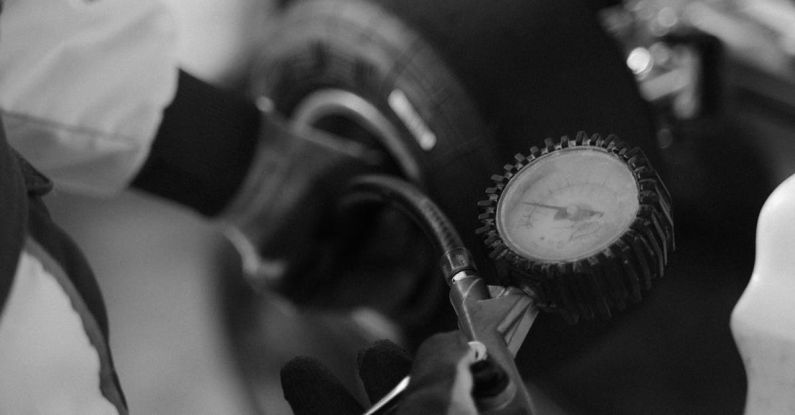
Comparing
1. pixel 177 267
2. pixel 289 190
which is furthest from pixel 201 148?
pixel 177 267

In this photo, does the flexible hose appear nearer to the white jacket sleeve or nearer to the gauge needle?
the gauge needle

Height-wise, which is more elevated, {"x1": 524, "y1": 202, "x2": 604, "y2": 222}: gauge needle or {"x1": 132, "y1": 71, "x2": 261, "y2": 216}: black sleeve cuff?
{"x1": 524, "y1": 202, "x2": 604, "y2": 222}: gauge needle

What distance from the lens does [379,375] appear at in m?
0.38

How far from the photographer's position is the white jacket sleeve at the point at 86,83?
0.54 meters

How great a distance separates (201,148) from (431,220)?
259mm

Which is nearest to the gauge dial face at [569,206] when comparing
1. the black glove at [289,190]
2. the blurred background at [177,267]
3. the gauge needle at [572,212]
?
the gauge needle at [572,212]

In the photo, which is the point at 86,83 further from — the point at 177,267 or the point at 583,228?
the point at 177,267

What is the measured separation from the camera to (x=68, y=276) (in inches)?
16.6

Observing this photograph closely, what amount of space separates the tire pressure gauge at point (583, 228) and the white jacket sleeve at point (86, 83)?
0.28 meters

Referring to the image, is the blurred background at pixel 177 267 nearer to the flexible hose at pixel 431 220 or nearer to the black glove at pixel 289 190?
the black glove at pixel 289 190

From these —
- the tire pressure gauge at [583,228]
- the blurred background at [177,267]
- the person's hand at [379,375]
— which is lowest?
the blurred background at [177,267]

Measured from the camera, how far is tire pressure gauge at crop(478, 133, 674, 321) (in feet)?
1.11

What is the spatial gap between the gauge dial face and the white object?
5 centimetres

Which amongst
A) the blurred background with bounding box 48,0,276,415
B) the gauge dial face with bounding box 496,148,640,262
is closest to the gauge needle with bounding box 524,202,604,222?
the gauge dial face with bounding box 496,148,640,262
